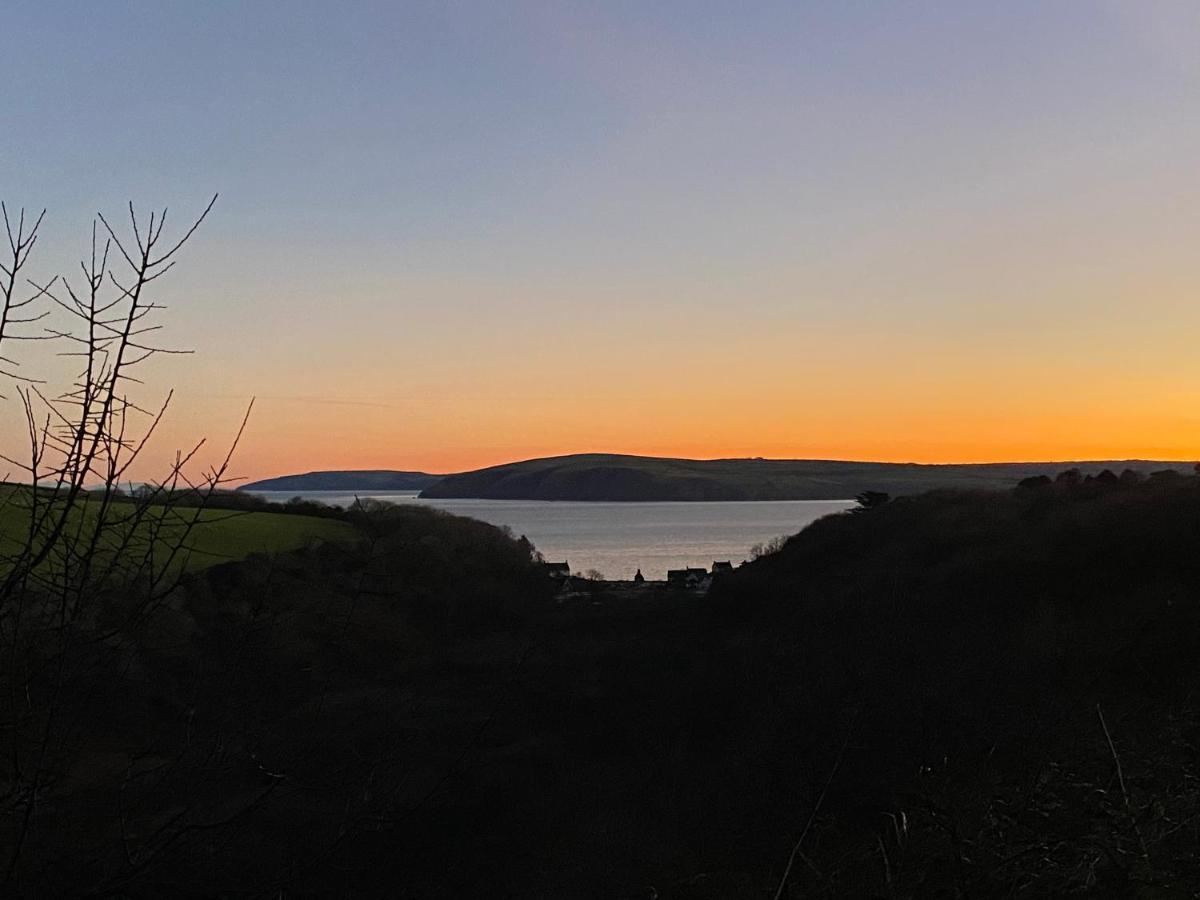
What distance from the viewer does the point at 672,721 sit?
3400 centimetres


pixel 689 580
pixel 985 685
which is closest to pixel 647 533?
pixel 689 580

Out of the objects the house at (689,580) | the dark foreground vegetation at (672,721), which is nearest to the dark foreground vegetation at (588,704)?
the dark foreground vegetation at (672,721)

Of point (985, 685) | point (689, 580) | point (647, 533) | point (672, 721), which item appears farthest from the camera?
point (647, 533)

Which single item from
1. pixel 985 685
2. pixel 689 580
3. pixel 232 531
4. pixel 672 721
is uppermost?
pixel 232 531

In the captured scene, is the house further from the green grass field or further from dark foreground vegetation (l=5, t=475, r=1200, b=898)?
the green grass field

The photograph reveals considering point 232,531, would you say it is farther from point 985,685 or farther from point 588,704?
point 985,685

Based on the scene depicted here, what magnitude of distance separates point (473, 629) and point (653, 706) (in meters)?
6.59

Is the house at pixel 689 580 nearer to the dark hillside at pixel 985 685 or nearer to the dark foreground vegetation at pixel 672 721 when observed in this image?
the dark foreground vegetation at pixel 672 721

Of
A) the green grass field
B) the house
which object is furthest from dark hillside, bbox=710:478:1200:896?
the house

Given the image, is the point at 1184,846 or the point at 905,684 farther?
the point at 905,684

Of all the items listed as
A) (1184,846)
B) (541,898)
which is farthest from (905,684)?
(1184,846)

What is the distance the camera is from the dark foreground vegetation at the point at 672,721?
405 cm

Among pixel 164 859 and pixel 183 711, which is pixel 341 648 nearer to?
pixel 183 711

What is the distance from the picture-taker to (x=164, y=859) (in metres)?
3.29
